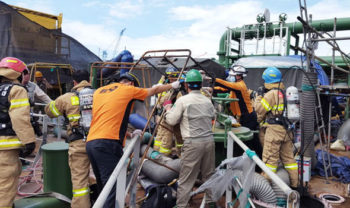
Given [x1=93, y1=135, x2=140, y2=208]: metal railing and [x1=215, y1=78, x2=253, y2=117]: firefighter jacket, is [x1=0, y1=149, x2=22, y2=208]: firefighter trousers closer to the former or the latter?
[x1=93, y1=135, x2=140, y2=208]: metal railing

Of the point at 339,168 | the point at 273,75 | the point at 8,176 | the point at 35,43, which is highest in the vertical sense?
the point at 35,43

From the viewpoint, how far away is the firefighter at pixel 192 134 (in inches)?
145

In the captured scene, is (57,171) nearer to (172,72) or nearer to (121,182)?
(121,182)

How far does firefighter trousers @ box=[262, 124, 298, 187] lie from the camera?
4430 millimetres

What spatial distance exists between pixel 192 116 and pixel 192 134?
0.24 m

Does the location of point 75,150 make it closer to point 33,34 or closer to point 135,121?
point 135,121

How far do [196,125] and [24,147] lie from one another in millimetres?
2096

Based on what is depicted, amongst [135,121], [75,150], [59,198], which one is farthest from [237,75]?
[59,198]

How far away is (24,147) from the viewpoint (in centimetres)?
323

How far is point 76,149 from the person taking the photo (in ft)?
12.0

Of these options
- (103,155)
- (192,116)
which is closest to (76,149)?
(103,155)

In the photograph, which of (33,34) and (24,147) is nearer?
(24,147)

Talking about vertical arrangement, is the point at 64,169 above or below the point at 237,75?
below

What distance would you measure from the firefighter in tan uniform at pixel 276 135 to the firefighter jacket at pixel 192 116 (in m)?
1.32
